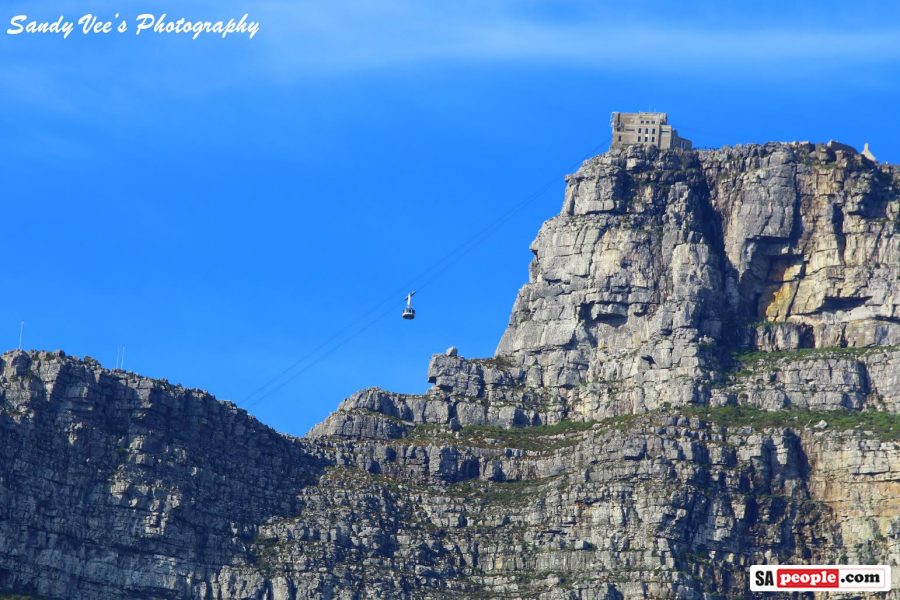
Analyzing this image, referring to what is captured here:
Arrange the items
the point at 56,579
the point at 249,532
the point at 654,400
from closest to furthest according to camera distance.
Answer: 1. the point at 56,579
2. the point at 249,532
3. the point at 654,400

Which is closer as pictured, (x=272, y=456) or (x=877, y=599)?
(x=877, y=599)

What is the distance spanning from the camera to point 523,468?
619 feet

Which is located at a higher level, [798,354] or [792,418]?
[798,354]

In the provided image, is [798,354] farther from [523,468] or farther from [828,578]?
[828,578]

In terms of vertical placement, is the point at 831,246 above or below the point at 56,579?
above

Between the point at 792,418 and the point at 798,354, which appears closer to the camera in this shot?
the point at 792,418

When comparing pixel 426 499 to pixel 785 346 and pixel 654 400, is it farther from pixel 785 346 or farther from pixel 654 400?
pixel 785 346

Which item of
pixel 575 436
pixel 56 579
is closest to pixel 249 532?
pixel 56 579

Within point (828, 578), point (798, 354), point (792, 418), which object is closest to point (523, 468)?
point (792, 418)

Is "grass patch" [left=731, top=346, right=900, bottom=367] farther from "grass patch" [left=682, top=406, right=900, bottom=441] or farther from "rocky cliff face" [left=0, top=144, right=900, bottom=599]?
"grass patch" [left=682, top=406, right=900, bottom=441]

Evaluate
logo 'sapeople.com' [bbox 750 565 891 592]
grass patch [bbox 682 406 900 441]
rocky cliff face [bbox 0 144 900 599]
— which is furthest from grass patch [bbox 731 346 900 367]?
logo 'sapeople.com' [bbox 750 565 891 592]

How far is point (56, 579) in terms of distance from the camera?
166250 mm

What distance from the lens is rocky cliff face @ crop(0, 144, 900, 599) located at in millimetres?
171625

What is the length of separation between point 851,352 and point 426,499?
3516 centimetres
